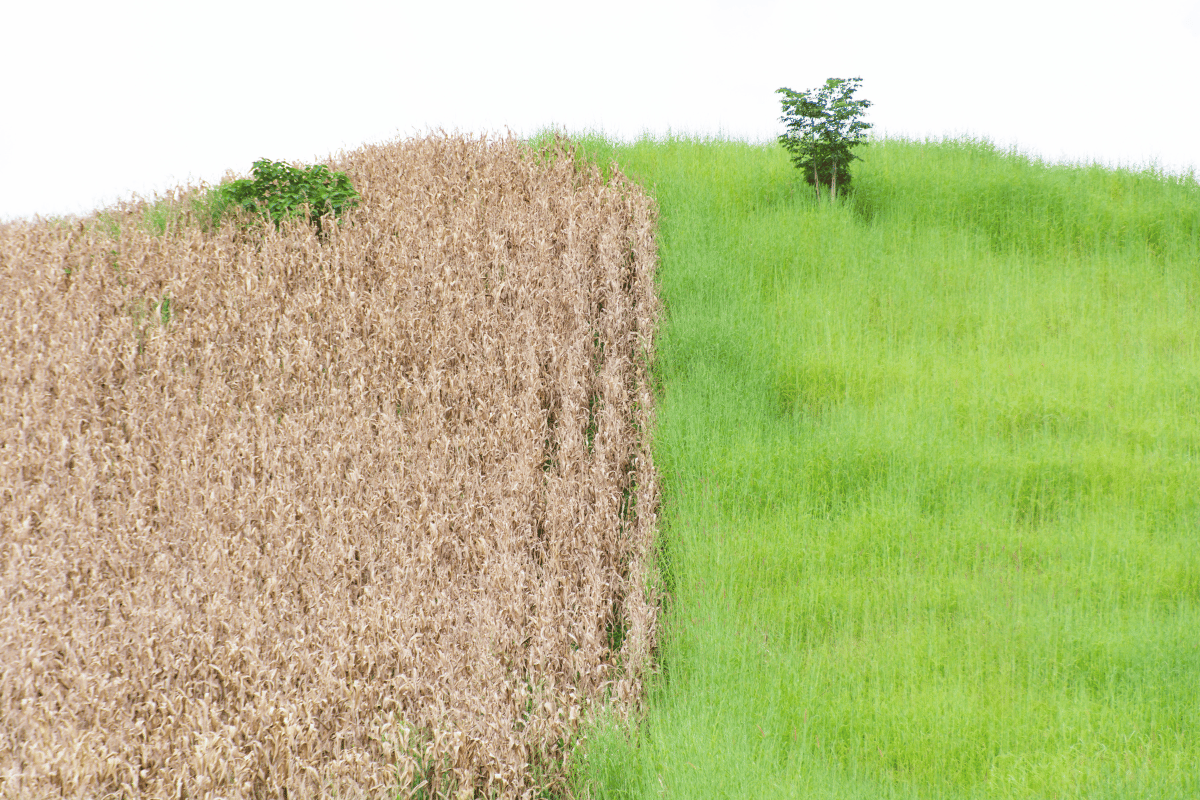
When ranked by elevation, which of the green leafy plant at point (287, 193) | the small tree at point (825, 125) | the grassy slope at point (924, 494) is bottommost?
the grassy slope at point (924, 494)

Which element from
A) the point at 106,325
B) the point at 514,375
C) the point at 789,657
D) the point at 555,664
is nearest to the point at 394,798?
the point at 555,664

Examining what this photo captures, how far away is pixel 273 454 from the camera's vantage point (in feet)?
18.4

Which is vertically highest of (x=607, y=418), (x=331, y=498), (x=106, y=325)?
(x=106, y=325)

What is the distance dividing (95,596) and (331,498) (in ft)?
4.76

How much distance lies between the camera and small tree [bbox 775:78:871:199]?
366 inches

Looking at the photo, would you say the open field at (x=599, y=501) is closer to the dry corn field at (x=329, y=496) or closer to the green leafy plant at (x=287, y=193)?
the dry corn field at (x=329, y=496)

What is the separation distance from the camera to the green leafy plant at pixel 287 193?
8.65 metres

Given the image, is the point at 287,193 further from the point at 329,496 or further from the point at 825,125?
the point at 825,125

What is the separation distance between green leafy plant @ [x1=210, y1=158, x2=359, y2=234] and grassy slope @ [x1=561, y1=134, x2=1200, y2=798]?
3713mm

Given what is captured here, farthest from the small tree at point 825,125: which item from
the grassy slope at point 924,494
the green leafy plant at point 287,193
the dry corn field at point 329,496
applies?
the green leafy plant at point 287,193

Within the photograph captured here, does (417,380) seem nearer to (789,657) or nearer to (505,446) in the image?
(505,446)

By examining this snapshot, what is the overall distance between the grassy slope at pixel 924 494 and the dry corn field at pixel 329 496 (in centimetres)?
50

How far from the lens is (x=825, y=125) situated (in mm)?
9320

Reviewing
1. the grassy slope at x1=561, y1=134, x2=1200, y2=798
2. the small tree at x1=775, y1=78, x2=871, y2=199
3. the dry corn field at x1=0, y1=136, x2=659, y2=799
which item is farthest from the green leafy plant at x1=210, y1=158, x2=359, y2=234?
the small tree at x1=775, y1=78, x2=871, y2=199
